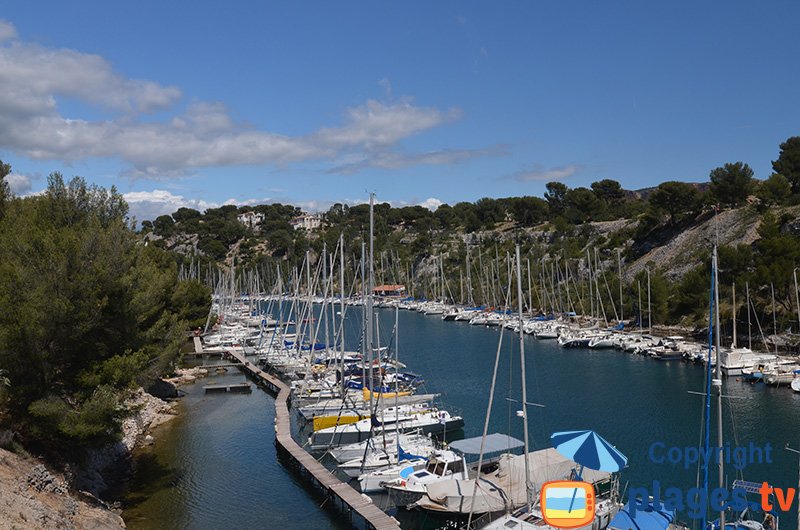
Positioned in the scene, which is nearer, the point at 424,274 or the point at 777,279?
the point at 777,279

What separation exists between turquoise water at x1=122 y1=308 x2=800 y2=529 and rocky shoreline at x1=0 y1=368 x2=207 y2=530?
234 cm

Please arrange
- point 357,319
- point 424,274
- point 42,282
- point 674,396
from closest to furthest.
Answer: point 42,282 → point 674,396 → point 357,319 → point 424,274

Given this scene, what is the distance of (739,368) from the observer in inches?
1870

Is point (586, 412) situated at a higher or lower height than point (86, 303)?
lower

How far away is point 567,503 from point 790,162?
9456cm

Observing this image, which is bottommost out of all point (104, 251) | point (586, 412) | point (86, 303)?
point (586, 412)

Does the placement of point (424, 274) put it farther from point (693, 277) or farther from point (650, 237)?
point (693, 277)

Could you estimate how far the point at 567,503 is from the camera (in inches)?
666

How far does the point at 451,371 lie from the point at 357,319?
4096 cm

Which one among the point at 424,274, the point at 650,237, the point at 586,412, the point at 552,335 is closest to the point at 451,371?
the point at 586,412

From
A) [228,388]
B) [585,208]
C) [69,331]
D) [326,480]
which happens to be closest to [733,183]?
[585,208]

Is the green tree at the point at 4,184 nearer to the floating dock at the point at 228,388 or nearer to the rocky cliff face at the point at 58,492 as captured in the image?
the rocky cliff face at the point at 58,492

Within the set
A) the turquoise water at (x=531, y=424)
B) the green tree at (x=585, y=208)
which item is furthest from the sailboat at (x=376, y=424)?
the green tree at (x=585, y=208)

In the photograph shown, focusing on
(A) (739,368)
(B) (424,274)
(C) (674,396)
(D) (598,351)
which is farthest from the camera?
(B) (424,274)
